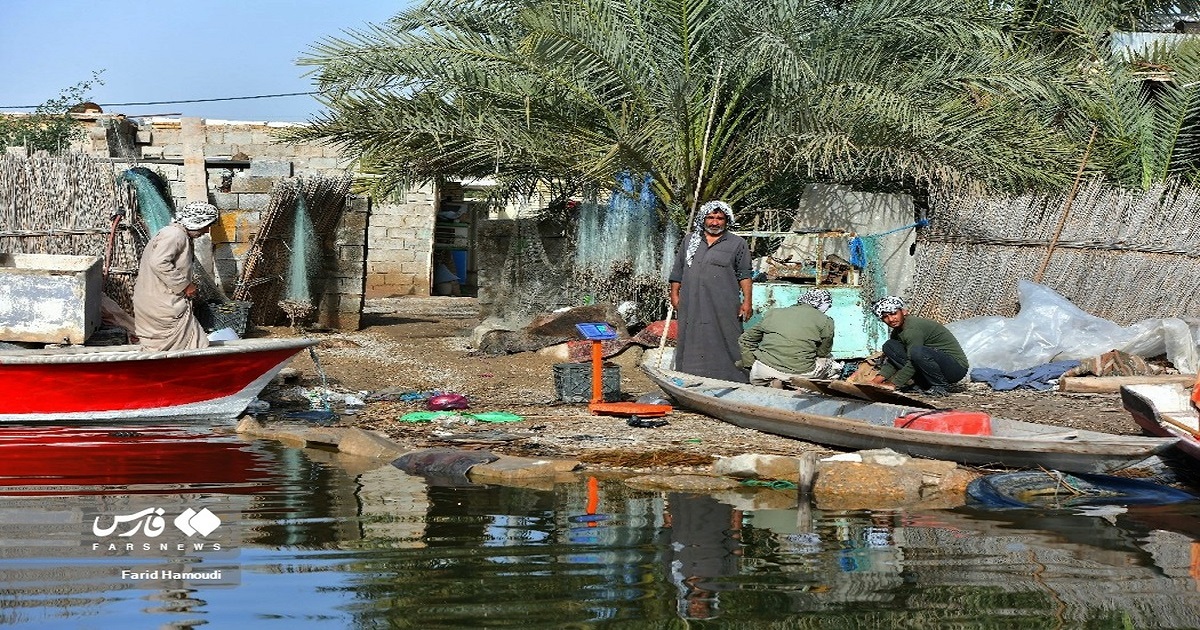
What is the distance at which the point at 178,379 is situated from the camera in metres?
10.2

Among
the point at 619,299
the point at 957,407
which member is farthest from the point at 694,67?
the point at 957,407

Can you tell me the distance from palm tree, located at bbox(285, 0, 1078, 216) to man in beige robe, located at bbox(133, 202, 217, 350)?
447cm

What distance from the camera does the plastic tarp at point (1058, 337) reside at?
41.4 ft

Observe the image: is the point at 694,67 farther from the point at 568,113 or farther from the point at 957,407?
the point at 957,407

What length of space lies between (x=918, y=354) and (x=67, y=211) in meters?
8.18

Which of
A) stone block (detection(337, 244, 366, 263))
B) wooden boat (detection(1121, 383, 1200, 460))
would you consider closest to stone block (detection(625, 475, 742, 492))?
wooden boat (detection(1121, 383, 1200, 460))

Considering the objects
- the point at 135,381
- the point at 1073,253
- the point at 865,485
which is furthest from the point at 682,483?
the point at 1073,253

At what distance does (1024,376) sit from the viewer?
12141 mm

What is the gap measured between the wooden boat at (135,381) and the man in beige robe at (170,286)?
206mm

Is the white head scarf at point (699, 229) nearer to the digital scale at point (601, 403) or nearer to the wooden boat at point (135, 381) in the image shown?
the digital scale at point (601, 403)

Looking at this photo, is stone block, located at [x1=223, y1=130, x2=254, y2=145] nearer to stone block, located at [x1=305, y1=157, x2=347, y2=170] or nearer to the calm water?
stone block, located at [x1=305, y1=157, x2=347, y2=170]

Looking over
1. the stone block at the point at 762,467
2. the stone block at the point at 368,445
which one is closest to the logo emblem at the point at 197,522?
the stone block at the point at 368,445

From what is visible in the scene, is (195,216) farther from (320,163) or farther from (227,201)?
(320,163)

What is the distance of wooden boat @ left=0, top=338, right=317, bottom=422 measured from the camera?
9898 mm
